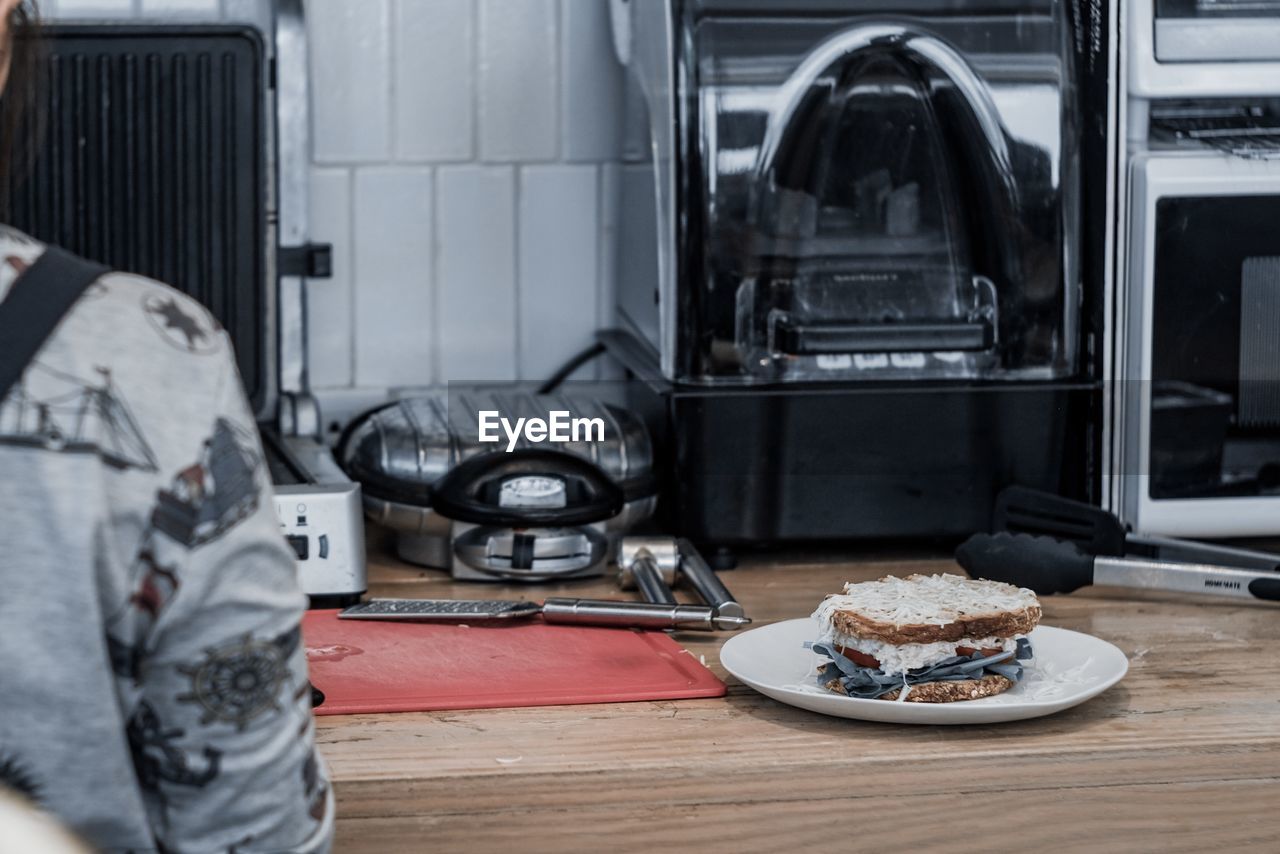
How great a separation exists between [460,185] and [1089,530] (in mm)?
656

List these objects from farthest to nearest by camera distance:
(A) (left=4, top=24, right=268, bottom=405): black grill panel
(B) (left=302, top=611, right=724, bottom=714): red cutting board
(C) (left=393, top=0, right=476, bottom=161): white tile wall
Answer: (C) (left=393, top=0, right=476, bottom=161): white tile wall, (A) (left=4, top=24, right=268, bottom=405): black grill panel, (B) (left=302, top=611, right=724, bottom=714): red cutting board

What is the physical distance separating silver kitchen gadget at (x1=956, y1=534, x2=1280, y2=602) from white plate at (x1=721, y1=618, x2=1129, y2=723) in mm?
102

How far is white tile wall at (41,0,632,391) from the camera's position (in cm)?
147

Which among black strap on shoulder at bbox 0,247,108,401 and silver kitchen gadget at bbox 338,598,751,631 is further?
silver kitchen gadget at bbox 338,598,751,631

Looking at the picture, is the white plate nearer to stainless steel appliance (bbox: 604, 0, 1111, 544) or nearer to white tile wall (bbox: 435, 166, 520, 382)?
stainless steel appliance (bbox: 604, 0, 1111, 544)

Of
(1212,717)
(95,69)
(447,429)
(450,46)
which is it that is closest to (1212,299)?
(1212,717)

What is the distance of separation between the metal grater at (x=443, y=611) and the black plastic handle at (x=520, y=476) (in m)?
0.10

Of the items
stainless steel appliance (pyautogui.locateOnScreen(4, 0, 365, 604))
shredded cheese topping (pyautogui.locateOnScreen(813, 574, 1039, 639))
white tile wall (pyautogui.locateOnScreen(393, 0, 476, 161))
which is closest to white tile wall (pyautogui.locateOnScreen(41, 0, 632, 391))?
white tile wall (pyautogui.locateOnScreen(393, 0, 476, 161))

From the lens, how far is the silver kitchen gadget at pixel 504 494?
115 centimetres

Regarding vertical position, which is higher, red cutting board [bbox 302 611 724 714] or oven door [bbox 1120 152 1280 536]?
oven door [bbox 1120 152 1280 536]

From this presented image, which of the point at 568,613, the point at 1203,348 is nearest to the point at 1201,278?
the point at 1203,348

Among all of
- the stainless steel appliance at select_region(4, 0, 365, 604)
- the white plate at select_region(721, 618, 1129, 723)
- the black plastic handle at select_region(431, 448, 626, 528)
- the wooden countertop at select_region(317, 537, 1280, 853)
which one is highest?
the stainless steel appliance at select_region(4, 0, 365, 604)

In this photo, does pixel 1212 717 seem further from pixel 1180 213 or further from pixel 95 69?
pixel 95 69

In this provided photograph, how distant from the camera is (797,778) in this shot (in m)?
0.80
